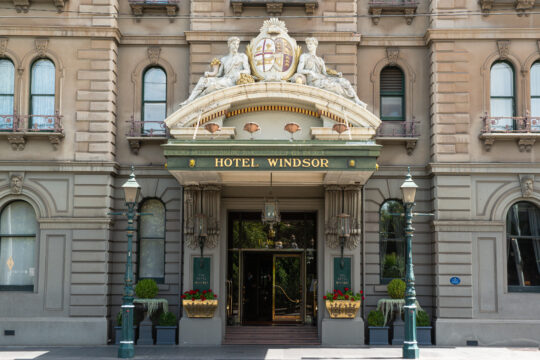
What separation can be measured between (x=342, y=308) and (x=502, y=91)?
8.49 meters

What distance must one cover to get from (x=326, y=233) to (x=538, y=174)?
22.0ft

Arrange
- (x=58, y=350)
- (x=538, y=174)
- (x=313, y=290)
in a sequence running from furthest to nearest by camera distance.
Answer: (x=313, y=290), (x=538, y=174), (x=58, y=350)

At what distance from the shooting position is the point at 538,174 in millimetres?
20609

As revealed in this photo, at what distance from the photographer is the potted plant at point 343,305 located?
65.7 feet

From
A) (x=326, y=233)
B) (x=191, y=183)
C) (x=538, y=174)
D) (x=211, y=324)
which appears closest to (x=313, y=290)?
(x=326, y=233)

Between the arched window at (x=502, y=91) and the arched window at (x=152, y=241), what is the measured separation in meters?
11.0

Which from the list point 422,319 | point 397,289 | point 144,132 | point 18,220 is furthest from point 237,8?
point 422,319

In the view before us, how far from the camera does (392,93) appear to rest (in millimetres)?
22047

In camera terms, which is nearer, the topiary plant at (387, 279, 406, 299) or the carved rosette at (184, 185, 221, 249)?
the topiary plant at (387, 279, 406, 299)

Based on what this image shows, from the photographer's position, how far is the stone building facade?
20250mm

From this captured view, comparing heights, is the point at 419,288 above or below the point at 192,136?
below

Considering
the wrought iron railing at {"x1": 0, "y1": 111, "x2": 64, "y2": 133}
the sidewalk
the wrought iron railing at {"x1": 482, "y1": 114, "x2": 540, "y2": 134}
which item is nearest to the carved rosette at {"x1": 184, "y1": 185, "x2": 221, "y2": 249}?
the sidewalk

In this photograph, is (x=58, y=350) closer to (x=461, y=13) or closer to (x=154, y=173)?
(x=154, y=173)

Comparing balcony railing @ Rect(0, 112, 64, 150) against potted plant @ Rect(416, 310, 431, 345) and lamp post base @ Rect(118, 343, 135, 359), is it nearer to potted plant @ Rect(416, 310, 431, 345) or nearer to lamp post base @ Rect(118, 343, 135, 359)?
lamp post base @ Rect(118, 343, 135, 359)
